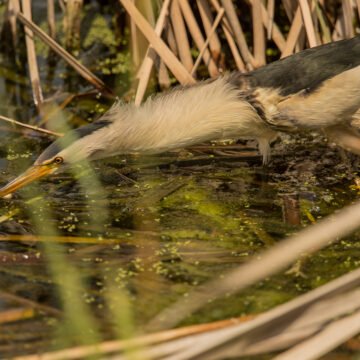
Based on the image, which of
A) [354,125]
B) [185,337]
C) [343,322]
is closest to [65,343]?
[185,337]

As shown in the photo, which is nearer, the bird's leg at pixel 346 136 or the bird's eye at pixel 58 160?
the bird's eye at pixel 58 160

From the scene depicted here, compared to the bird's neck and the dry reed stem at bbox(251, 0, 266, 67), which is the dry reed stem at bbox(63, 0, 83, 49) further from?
the bird's neck

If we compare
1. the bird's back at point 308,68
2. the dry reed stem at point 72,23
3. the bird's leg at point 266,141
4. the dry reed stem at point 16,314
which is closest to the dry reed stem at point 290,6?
the bird's back at point 308,68

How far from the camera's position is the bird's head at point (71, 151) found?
3.84 metres

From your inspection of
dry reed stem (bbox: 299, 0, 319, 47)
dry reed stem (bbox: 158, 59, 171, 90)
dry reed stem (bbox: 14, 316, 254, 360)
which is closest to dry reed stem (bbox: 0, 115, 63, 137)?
dry reed stem (bbox: 158, 59, 171, 90)

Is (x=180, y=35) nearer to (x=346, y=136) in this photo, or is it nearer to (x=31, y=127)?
(x=31, y=127)

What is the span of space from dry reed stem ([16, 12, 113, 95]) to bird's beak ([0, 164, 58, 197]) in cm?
122

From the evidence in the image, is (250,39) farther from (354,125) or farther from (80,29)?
(354,125)

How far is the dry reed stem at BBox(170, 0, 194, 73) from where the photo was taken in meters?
4.83

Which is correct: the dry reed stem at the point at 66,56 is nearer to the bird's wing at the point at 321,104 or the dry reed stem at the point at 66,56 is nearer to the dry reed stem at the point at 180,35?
the dry reed stem at the point at 180,35

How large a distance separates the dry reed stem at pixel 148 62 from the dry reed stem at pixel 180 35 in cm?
7

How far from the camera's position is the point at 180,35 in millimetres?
4898

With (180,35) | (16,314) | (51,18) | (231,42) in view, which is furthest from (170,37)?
(16,314)

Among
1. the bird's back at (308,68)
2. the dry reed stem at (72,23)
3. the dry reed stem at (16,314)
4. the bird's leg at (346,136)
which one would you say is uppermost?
the dry reed stem at (72,23)
